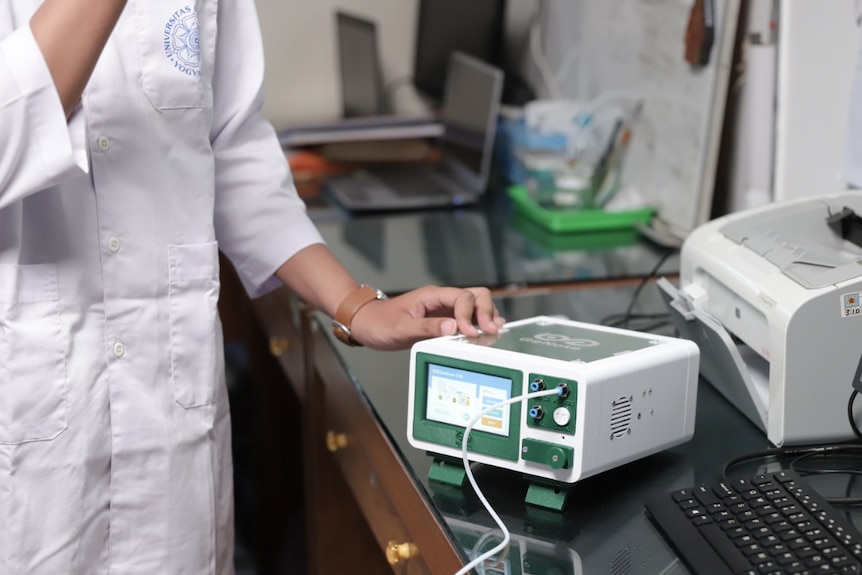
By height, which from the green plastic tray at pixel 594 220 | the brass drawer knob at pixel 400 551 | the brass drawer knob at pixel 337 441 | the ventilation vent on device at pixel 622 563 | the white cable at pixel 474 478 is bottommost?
the brass drawer knob at pixel 337 441

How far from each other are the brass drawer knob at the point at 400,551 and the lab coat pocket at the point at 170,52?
0.53 m

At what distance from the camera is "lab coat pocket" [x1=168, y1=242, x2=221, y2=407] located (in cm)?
111

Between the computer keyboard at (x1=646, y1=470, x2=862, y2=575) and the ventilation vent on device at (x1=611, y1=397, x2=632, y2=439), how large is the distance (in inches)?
2.6

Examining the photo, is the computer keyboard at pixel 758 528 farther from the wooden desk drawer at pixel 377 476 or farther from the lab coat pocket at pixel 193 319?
the lab coat pocket at pixel 193 319

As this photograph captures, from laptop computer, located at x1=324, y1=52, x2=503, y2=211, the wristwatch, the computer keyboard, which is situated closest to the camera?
the computer keyboard

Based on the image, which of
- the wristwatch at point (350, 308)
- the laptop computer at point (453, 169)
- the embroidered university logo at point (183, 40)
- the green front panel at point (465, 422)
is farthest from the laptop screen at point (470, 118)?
the green front panel at point (465, 422)

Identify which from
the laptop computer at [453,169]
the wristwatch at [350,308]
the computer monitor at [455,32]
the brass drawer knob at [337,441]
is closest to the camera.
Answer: the wristwatch at [350,308]

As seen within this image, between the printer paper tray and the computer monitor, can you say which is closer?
the printer paper tray

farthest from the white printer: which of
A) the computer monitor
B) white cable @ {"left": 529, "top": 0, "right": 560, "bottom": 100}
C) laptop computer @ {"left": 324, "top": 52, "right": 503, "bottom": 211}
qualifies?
the computer monitor

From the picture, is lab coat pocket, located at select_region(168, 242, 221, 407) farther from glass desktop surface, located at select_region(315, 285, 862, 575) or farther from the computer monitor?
the computer monitor

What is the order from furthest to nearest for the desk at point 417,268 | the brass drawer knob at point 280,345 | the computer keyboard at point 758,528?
1. the brass drawer knob at point 280,345
2. the desk at point 417,268
3. the computer keyboard at point 758,528

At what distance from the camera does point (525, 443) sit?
0.94 metres

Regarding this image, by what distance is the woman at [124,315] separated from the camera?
1.02 meters

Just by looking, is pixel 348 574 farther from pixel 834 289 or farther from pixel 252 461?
pixel 834 289
